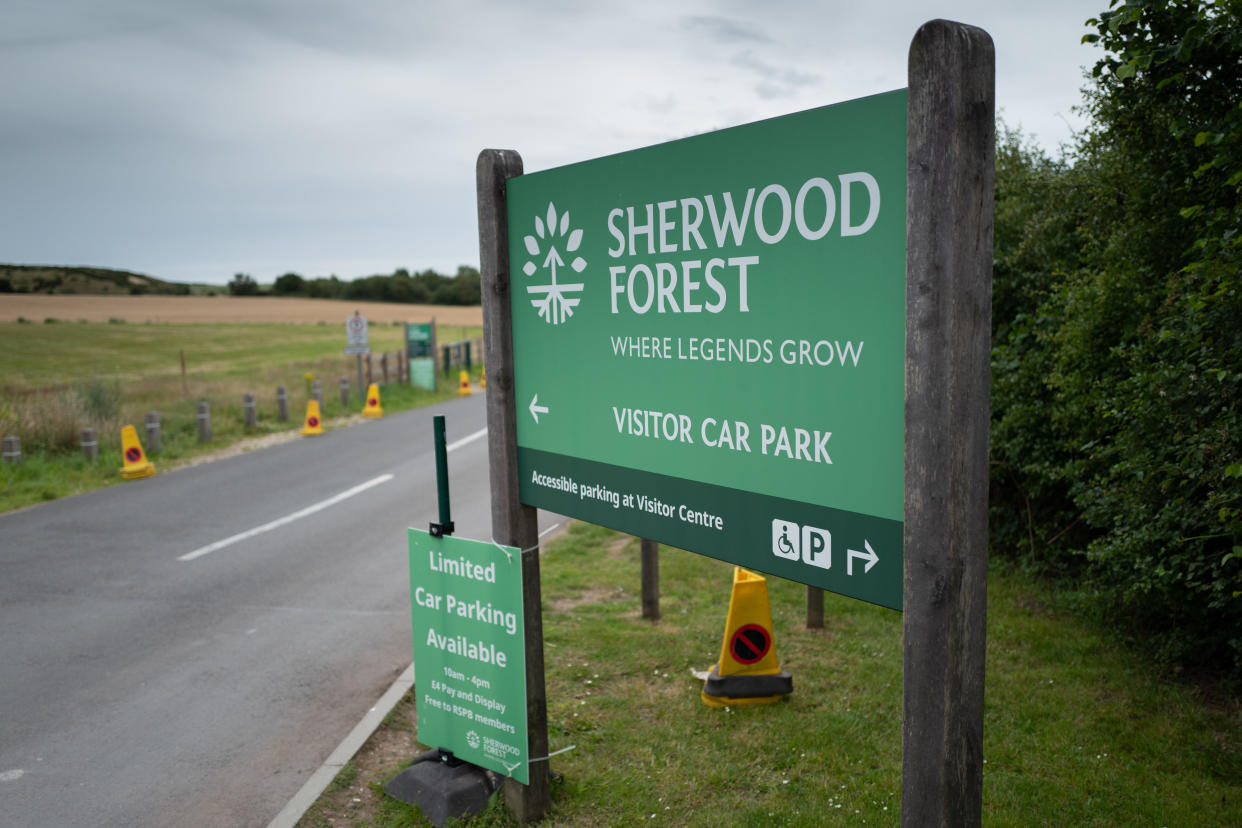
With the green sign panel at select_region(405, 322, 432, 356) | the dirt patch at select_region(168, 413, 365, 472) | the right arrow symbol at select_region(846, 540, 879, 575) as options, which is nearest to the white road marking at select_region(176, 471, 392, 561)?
the dirt patch at select_region(168, 413, 365, 472)

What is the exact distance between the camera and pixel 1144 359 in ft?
18.5

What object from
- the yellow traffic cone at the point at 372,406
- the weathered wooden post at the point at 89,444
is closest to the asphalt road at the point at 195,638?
the weathered wooden post at the point at 89,444

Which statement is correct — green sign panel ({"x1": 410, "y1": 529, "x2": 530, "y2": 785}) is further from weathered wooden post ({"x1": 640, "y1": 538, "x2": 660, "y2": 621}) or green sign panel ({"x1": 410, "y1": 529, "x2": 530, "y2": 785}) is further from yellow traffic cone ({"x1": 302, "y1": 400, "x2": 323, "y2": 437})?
yellow traffic cone ({"x1": 302, "y1": 400, "x2": 323, "y2": 437})

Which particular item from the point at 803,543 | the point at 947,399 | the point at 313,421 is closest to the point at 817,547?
the point at 803,543

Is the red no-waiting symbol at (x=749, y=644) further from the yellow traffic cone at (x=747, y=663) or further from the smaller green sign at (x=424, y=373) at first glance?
the smaller green sign at (x=424, y=373)

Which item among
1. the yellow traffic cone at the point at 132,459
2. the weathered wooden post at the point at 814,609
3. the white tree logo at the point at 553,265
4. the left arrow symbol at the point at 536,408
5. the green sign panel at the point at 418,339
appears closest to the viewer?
the white tree logo at the point at 553,265

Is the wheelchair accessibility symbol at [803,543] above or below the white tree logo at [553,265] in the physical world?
below

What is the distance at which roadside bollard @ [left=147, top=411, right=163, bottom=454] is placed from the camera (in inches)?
589

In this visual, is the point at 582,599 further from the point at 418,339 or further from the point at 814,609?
the point at 418,339

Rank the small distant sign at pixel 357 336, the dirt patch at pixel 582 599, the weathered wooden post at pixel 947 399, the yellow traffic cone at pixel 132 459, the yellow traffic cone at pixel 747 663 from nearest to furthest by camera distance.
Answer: the weathered wooden post at pixel 947 399 < the yellow traffic cone at pixel 747 663 < the dirt patch at pixel 582 599 < the yellow traffic cone at pixel 132 459 < the small distant sign at pixel 357 336

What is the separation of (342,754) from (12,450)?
38.3 feet

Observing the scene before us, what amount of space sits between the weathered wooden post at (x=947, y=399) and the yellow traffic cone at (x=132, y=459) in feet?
44.6

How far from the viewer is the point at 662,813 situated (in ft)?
14.3

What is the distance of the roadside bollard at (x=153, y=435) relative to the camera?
1497 cm
